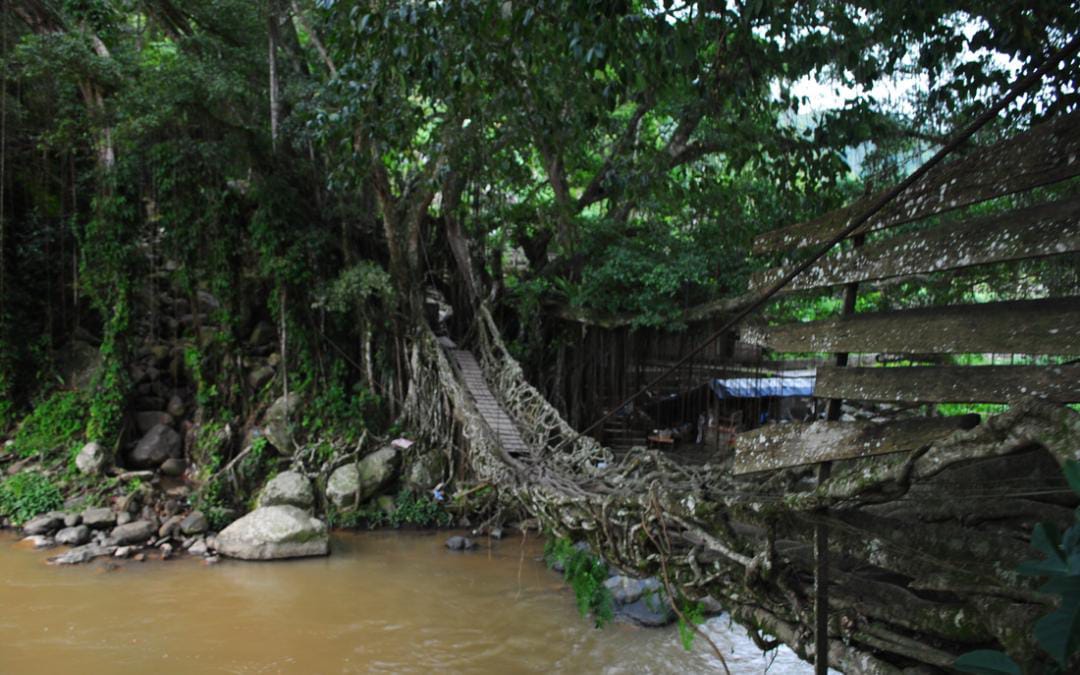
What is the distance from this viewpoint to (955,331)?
143 centimetres

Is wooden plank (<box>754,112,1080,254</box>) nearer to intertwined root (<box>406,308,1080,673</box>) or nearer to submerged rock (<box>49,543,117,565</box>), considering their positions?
intertwined root (<box>406,308,1080,673</box>)

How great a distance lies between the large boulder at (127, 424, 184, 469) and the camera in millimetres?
6645

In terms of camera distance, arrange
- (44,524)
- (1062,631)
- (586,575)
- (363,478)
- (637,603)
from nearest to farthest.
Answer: (1062,631), (586,575), (637,603), (44,524), (363,478)

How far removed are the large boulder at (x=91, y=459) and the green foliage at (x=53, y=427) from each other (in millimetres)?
210

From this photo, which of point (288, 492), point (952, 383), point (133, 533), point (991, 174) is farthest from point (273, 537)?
point (991, 174)

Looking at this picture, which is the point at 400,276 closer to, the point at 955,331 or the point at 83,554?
the point at 83,554

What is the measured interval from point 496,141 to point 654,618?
3206mm

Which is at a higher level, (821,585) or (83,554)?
(821,585)

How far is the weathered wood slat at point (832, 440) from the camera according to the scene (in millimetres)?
1397

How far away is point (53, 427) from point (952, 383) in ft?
23.6

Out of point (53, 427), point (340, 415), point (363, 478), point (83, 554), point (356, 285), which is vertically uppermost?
point (356, 285)

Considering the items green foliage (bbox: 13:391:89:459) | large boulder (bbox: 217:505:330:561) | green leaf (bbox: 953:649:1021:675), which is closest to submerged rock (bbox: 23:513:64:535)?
green foliage (bbox: 13:391:89:459)

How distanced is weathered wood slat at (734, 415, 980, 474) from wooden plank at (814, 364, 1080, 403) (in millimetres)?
64

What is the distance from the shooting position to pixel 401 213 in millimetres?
6707
